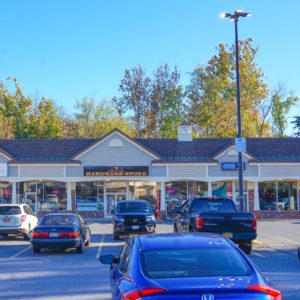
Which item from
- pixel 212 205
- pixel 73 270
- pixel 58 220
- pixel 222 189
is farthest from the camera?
pixel 222 189

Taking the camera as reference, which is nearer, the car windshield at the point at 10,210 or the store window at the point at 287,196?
the car windshield at the point at 10,210

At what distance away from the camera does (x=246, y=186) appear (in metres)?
39.1

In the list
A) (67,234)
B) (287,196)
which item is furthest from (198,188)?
(67,234)

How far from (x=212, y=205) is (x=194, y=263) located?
12.7m

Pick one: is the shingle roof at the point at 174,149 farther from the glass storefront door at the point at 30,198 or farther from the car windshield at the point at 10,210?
the car windshield at the point at 10,210

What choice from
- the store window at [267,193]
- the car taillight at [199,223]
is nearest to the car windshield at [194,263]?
the car taillight at [199,223]

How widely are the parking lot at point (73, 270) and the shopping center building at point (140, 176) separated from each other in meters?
18.0

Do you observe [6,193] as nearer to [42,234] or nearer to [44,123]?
[44,123]

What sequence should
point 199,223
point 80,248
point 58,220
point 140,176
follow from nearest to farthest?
point 199,223 → point 80,248 → point 58,220 → point 140,176

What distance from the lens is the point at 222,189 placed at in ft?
127

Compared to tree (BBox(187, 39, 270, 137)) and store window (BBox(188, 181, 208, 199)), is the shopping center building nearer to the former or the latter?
store window (BBox(188, 181, 208, 199))

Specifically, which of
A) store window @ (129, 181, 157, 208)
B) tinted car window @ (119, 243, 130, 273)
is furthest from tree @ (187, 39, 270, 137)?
tinted car window @ (119, 243, 130, 273)

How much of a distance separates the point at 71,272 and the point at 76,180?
84.5ft

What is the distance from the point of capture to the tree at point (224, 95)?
53.2m
